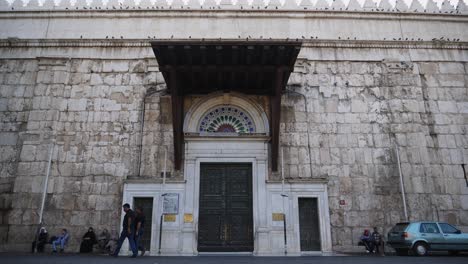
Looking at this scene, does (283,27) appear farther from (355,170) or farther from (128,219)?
(128,219)

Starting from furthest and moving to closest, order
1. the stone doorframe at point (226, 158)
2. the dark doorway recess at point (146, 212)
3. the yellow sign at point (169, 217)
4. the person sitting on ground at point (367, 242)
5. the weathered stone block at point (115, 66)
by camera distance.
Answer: the weathered stone block at point (115, 66), the stone doorframe at point (226, 158), the yellow sign at point (169, 217), the dark doorway recess at point (146, 212), the person sitting on ground at point (367, 242)

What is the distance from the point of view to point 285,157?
12547 mm

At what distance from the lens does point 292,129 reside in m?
12.9

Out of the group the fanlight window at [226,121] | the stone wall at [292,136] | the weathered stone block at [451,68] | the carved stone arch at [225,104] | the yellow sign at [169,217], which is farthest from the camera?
the weathered stone block at [451,68]

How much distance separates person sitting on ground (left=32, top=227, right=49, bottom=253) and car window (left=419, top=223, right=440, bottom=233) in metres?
12.1

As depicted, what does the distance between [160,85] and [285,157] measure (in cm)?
546

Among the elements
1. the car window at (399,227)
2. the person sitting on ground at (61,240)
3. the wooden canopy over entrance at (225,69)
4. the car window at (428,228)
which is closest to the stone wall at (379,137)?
the car window at (399,227)

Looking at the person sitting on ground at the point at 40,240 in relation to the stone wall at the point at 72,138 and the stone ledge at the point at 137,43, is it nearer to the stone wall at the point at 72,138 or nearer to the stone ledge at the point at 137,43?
the stone wall at the point at 72,138

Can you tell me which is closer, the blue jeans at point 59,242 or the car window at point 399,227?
the car window at point 399,227

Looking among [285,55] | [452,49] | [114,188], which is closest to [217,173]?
[114,188]

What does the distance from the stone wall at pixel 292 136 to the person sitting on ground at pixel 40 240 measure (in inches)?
15.4

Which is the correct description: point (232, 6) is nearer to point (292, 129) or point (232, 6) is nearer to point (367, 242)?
point (292, 129)

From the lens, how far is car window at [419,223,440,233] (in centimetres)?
1096

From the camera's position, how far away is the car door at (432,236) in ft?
35.3
